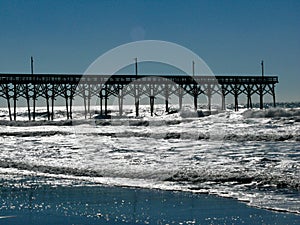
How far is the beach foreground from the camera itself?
6.01m

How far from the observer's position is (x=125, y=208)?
22.1ft

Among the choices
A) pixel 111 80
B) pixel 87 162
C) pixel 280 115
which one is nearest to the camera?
pixel 87 162

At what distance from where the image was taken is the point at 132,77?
44.4m

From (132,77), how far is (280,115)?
18.3m

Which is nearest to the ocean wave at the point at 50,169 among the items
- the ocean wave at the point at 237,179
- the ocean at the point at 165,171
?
the ocean at the point at 165,171

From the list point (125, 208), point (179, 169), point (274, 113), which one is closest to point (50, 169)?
point (179, 169)

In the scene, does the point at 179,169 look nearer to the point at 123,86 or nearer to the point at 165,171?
the point at 165,171

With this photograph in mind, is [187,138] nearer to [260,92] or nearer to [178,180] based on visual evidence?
[178,180]

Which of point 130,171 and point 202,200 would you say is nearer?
point 202,200

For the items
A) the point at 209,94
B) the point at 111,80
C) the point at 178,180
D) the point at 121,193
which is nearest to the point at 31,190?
the point at 121,193

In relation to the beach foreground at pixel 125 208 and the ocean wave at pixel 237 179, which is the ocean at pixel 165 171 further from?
the beach foreground at pixel 125 208

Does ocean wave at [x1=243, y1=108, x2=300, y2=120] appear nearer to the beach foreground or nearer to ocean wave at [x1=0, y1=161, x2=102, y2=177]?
ocean wave at [x1=0, y1=161, x2=102, y2=177]

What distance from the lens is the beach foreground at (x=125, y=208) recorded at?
237 inches

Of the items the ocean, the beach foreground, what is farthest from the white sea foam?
the beach foreground
